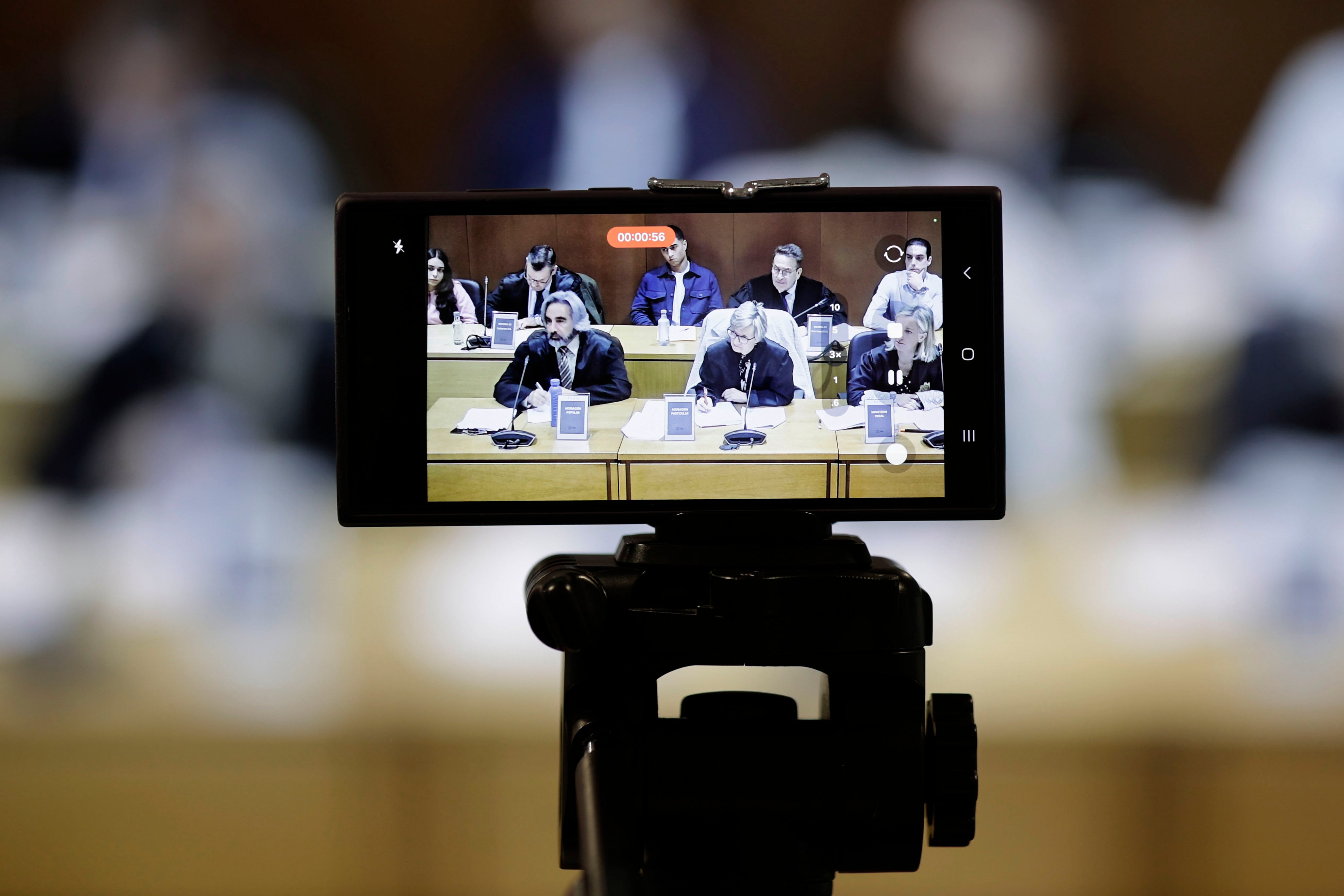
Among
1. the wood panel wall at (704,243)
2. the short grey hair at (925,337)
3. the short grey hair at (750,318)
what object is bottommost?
the short grey hair at (925,337)

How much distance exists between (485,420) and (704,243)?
255mm

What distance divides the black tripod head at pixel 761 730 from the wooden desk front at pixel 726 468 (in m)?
0.13

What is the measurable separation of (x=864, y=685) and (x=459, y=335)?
1.51 ft

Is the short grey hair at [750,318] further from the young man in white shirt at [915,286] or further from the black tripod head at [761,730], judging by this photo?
the black tripod head at [761,730]

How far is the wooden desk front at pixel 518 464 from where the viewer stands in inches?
31.8

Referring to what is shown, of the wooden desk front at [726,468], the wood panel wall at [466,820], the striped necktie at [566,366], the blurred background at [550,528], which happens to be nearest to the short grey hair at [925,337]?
the wooden desk front at [726,468]

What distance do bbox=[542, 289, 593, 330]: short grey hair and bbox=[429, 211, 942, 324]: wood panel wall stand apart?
3 centimetres

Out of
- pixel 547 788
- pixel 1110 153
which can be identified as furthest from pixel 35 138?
pixel 1110 153

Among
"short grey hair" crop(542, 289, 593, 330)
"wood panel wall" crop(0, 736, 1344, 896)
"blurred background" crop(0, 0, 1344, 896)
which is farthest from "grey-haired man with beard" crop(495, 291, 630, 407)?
"wood panel wall" crop(0, 736, 1344, 896)

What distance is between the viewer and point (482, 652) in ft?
4.58

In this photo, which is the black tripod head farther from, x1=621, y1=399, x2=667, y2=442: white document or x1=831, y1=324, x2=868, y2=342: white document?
x1=831, y1=324, x2=868, y2=342: white document

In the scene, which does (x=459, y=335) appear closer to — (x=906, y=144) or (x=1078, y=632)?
(x=906, y=144)

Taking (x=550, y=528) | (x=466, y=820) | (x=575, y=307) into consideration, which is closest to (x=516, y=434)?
(x=575, y=307)

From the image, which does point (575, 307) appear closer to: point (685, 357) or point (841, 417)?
point (685, 357)
